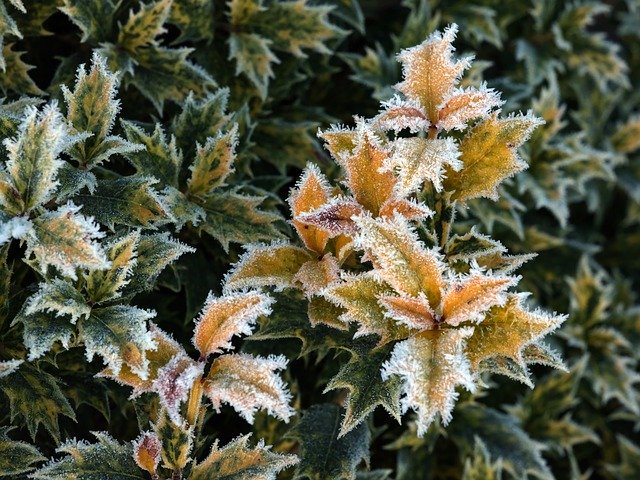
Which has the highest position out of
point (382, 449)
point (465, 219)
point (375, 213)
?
point (375, 213)

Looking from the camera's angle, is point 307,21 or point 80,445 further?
point 307,21

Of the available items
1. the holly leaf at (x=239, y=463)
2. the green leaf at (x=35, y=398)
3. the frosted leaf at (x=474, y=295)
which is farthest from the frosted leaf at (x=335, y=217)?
the green leaf at (x=35, y=398)

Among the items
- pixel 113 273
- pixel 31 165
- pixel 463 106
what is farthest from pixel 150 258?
pixel 463 106

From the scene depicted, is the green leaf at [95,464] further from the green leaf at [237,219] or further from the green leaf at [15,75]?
the green leaf at [15,75]

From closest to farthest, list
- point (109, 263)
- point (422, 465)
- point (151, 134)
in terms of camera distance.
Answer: point (109, 263) → point (151, 134) → point (422, 465)

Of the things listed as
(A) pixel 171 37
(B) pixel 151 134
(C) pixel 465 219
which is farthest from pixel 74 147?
(C) pixel 465 219

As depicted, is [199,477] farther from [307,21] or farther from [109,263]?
[307,21]

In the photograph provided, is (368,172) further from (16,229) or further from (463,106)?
(16,229)

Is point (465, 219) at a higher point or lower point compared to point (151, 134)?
lower
